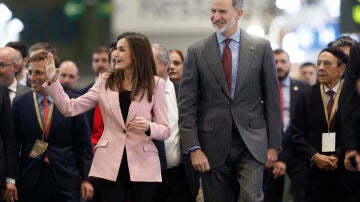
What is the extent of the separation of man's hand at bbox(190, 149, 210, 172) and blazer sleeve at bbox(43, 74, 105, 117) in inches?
37.6

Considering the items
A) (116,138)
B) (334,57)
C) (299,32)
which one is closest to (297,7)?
(299,32)

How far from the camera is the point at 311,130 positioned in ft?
33.9

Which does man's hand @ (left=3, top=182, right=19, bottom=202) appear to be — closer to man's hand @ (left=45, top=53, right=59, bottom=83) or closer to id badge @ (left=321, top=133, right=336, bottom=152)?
man's hand @ (left=45, top=53, right=59, bottom=83)

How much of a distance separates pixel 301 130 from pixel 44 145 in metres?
2.66

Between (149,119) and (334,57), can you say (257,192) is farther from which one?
(334,57)

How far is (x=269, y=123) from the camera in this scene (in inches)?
353

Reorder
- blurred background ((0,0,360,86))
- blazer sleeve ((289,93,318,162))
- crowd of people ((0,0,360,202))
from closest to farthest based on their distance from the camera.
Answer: crowd of people ((0,0,360,202)) < blazer sleeve ((289,93,318,162)) < blurred background ((0,0,360,86))

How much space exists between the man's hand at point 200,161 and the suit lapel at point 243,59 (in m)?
0.59

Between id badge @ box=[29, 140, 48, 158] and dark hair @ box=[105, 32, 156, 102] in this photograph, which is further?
id badge @ box=[29, 140, 48, 158]

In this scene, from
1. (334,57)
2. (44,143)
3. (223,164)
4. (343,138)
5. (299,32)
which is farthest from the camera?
(299,32)

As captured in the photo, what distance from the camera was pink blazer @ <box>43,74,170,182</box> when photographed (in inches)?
336

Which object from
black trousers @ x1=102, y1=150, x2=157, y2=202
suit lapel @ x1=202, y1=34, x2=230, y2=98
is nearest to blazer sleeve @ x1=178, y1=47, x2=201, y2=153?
suit lapel @ x1=202, y1=34, x2=230, y2=98

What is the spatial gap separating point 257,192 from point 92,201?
106 inches

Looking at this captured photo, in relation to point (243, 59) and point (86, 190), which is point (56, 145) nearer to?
point (86, 190)
